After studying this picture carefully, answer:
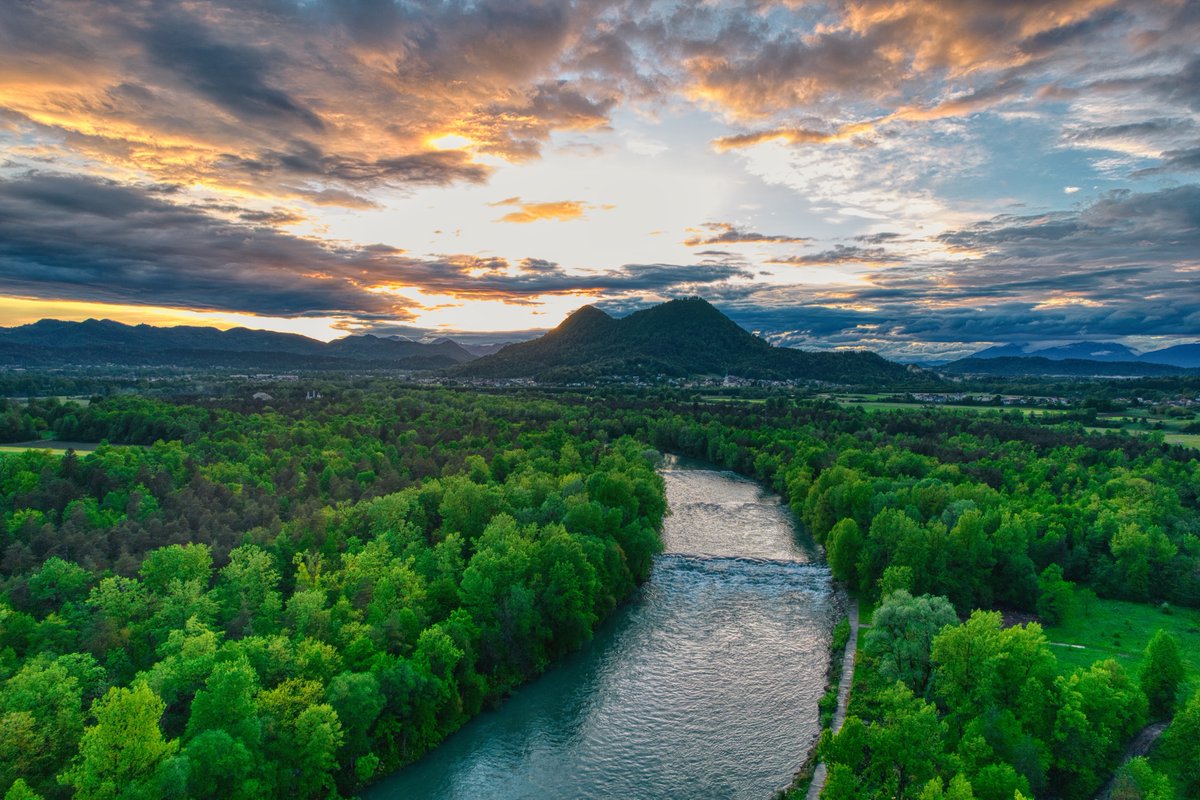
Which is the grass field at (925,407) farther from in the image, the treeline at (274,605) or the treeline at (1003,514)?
the treeline at (274,605)

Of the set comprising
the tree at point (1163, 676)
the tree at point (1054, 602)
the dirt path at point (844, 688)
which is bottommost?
the dirt path at point (844, 688)

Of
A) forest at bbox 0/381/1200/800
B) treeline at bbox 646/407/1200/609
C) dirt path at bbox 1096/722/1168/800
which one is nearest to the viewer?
forest at bbox 0/381/1200/800

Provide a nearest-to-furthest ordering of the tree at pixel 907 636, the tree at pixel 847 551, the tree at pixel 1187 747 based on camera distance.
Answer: the tree at pixel 1187 747 < the tree at pixel 907 636 < the tree at pixel 847 551

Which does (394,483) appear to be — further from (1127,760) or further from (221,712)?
(1127,760)

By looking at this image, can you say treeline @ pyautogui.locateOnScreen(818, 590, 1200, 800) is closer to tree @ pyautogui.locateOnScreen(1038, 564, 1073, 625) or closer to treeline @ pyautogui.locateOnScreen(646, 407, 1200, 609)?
treeline @ pyautogui.locateOnScreen(646, 407, 1200, 609)

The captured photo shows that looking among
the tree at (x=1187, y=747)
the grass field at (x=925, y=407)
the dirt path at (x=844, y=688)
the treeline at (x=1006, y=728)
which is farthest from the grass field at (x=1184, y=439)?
the tree at (x=1187, y=747)

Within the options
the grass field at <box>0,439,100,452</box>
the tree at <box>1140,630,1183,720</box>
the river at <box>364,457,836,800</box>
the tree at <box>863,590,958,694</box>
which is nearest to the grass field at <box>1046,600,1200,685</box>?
the tree at <box>1140,630,1183,720</box>
